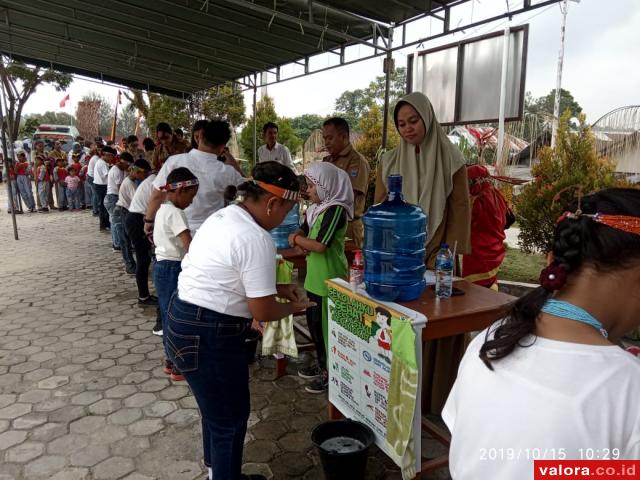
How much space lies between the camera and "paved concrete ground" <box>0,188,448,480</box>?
254 centimetres

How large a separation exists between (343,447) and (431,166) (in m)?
1.70

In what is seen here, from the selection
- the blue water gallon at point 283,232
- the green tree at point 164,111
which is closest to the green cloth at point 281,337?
the blue water gallon at point 283,232

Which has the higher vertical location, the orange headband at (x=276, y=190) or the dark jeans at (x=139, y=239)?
the orange headband at (x=276, y=190)

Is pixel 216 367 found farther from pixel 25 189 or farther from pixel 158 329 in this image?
pixel 25 189

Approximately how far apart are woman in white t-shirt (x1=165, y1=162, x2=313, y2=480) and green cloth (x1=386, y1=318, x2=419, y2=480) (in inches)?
21.2

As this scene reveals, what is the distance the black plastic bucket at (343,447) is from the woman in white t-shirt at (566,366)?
1.34 metres

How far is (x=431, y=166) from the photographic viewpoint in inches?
110

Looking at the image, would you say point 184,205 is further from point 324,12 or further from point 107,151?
point 107,151

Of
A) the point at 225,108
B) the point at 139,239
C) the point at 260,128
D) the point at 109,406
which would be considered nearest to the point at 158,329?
the point at 139,239

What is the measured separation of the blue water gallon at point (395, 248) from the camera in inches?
93.8

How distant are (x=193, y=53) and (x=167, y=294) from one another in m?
7.44

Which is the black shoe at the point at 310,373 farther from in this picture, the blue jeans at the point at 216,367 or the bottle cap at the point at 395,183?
the bottle cap at the point at 395,183

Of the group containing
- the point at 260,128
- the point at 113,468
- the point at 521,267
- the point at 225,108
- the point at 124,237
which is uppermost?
the point at 225,108

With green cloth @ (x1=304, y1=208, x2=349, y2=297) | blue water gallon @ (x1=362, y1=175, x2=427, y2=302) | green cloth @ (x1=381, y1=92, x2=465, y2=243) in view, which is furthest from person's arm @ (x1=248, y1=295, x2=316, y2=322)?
green cloth @ (x1=381, y1=92, x2=465, y2=243)
